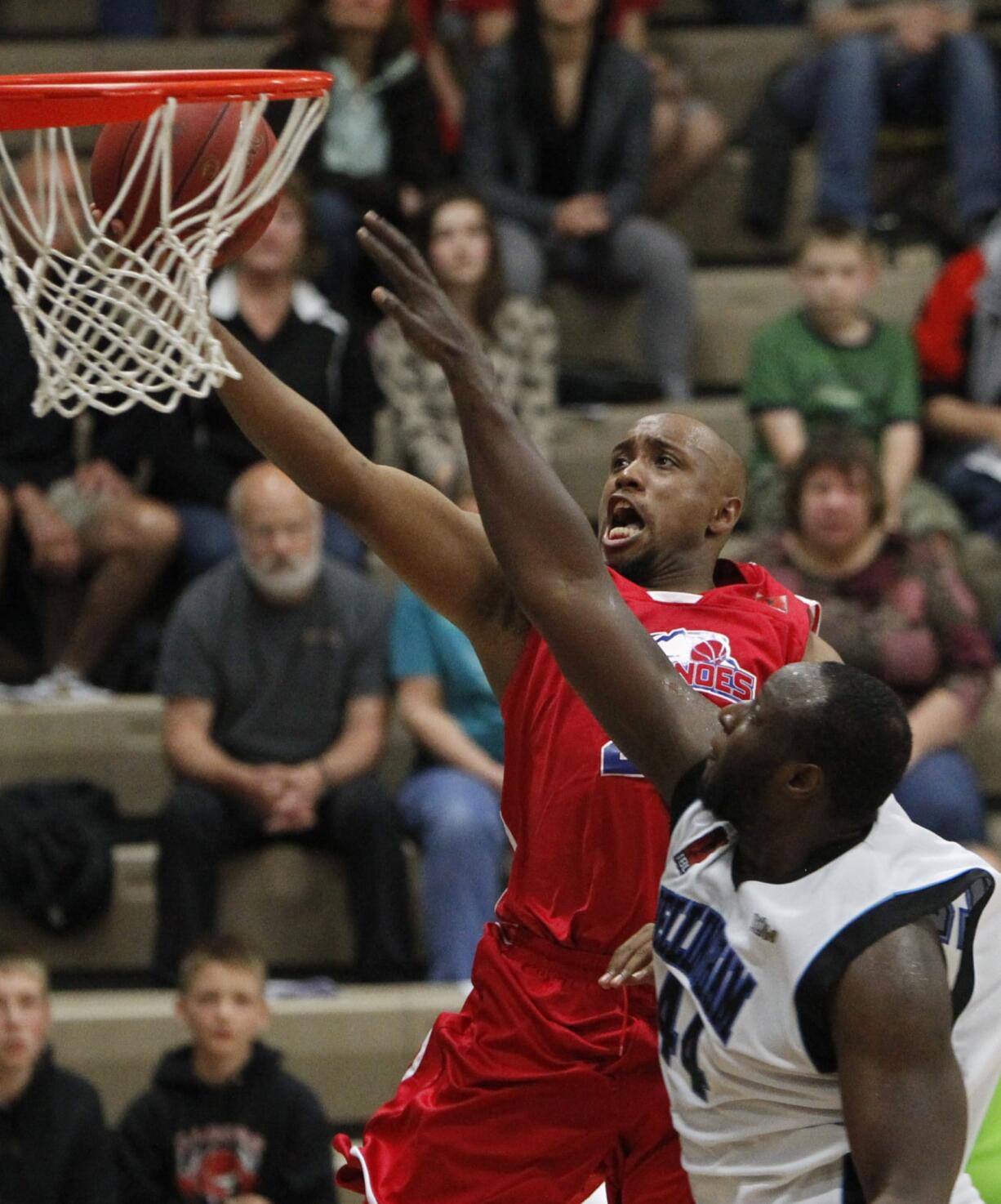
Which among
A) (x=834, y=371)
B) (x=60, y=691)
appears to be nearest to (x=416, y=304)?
(x=60, y=691)

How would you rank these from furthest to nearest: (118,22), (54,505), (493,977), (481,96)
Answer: (118,22)
(481,96)
(54,505)
(493,977)

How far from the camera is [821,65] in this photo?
319 inches

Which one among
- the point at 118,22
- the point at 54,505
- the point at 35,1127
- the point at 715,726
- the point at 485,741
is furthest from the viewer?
the point at 118,22

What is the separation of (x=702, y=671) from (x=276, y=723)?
3.16 m

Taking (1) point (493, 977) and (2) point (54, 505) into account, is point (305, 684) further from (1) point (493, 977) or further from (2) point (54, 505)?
(1) point (493, 977)

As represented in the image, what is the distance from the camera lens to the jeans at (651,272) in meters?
7.70

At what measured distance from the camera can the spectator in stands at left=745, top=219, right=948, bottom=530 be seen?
7086mm

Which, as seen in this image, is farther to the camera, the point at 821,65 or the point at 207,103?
the point at 821,65

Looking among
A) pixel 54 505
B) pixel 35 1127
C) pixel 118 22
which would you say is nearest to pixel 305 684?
pixel 54 505

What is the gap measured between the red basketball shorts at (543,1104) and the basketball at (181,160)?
1341mm

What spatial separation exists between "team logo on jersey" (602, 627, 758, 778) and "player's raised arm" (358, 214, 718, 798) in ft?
0.96

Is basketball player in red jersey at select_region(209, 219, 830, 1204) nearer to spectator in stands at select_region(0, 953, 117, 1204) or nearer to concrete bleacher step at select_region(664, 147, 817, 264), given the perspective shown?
spectator in stands at select_region(0, 953, 117, 1204)

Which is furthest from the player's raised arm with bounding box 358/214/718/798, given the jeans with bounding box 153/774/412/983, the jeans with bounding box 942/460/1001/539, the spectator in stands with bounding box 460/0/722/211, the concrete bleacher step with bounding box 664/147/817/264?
the concrete bleacher step with bounding box 664/147/817/264

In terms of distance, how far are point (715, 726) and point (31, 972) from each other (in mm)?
2951
